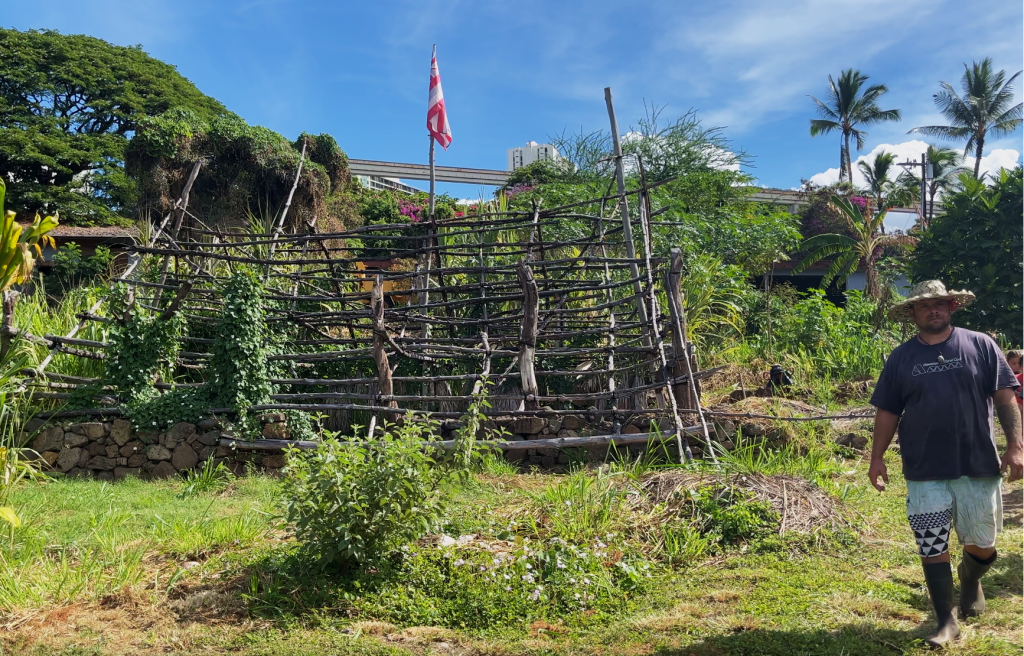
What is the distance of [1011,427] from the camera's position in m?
3.27

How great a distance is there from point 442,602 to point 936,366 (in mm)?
2548

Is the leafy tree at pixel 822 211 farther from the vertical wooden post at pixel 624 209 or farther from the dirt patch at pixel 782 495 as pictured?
the dirt patch at pixel 782 495

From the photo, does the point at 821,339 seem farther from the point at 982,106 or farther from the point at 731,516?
the point at 982,106

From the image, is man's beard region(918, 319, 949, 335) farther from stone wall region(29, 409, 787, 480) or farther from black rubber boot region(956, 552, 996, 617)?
stone wall region(29, 409, 787, 480)

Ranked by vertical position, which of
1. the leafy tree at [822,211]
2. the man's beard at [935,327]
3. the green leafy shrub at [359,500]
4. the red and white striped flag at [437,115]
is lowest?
the green leafy shrub at [359,500]

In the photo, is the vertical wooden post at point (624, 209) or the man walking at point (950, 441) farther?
the vertical wooden post at point (624, 209)

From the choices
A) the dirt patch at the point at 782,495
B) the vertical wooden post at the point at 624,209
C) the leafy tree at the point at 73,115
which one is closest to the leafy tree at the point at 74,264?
the leafy tree at the point at 73,115

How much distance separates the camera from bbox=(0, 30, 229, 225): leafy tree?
22188mm

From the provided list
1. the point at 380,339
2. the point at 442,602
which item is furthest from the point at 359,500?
the point at 380,339

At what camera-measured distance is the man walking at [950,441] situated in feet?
10.5

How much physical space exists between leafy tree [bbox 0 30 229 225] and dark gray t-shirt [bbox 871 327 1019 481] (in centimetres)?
2273

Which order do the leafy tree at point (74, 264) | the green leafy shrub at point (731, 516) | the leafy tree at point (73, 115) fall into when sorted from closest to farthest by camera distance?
the green leafy shrub at point (731, 516) → the leafy tree at point (74, 264) → the leafy tree at point (73, 115)

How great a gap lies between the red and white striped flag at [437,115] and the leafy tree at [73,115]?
15290 mm

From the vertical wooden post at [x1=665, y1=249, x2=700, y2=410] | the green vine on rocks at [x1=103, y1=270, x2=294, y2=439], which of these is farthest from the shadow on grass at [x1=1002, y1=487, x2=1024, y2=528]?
the green vine on rocks at [x1=103, y1=270, x2=294, y2=439]
